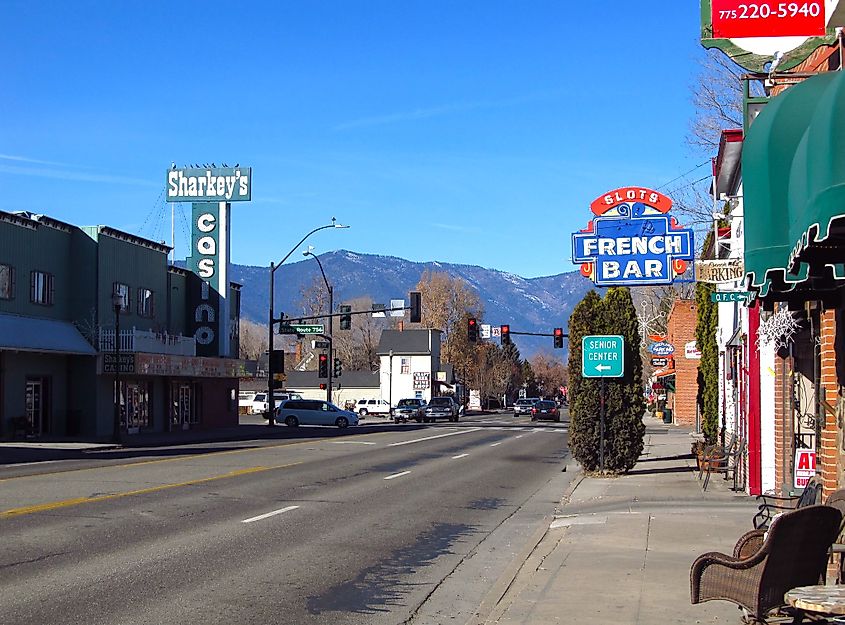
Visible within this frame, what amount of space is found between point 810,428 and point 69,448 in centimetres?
2629

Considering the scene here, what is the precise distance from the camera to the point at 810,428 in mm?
14750

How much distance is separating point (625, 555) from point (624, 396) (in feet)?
36.1

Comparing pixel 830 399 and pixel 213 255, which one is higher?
pixel 213 255

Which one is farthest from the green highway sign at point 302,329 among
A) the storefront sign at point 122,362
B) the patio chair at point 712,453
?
the patio chair at point 712,453

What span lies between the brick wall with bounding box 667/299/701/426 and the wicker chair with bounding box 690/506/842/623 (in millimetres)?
47997

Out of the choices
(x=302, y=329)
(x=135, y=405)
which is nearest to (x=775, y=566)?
(x=135, y=405)

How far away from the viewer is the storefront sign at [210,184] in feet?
186

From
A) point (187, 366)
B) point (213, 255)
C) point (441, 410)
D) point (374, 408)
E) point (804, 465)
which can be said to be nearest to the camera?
point (804, 465)

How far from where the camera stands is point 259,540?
13.5 meters

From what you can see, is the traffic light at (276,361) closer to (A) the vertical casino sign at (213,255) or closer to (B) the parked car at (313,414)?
(A) the vertical casino sign at (213,255)

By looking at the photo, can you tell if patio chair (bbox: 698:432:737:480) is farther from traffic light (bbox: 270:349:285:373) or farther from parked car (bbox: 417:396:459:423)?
parked car (bbox: 417:396:459:423)

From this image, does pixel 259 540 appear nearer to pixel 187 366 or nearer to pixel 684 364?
pixel 187 366

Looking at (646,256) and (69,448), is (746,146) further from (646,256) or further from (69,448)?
(69,448)

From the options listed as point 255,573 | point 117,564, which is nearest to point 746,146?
point 255,573
